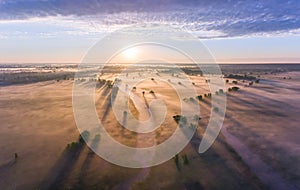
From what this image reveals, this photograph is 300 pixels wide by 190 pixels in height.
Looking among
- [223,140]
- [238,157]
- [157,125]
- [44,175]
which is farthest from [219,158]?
[44,175]

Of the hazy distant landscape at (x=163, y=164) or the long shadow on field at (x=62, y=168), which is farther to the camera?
the hazy distant landscape at (x=163, y=164)

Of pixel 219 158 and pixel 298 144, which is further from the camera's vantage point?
pixel 298 144

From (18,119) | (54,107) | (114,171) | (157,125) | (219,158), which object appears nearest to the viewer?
(114,171)

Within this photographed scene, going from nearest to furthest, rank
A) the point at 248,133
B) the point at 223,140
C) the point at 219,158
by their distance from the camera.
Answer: the point at 219,158, the point at 223,140, the point at 248,133

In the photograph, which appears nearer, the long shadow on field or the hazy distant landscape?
the long shadow on field

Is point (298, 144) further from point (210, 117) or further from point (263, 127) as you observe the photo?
point (210, 117)

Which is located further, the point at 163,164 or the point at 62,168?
the point at 163,164

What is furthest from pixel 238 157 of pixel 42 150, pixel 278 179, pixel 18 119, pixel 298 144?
pixel 18 119

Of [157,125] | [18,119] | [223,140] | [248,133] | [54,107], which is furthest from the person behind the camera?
[54,107]

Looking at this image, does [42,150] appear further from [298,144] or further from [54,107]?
[298,144]
